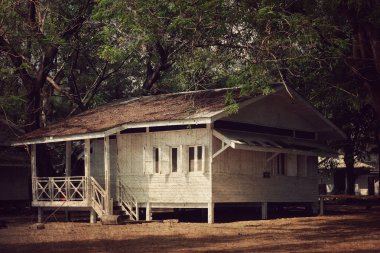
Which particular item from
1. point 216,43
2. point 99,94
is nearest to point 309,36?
point 216,43

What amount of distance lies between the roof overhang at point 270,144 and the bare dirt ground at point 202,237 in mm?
2821

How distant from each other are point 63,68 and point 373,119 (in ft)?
58.7

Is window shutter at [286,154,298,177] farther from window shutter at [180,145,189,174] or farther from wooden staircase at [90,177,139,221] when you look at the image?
wooden staircase at [90,177,139,221]

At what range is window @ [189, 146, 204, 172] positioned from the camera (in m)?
24.8

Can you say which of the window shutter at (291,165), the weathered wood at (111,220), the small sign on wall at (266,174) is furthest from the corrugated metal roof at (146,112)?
the window shutter at (291,165)

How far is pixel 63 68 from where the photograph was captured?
38938 mm

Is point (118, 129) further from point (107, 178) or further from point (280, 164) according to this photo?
point (280, 164)

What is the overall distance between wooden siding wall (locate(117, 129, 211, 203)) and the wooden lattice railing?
0.20m

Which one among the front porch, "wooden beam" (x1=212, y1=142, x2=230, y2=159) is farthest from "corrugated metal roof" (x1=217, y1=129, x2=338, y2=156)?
the front porch

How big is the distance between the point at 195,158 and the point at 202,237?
21.7 ft

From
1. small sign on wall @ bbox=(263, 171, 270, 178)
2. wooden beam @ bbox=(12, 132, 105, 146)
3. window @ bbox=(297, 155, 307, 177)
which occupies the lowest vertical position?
small sign on wall @ bbox=(263, 171, 270, 178)

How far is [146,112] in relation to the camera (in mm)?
26359

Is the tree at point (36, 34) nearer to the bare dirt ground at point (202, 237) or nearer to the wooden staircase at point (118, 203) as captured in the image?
the wooden staircase at point (118, 203)

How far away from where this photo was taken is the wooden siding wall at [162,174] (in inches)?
968
